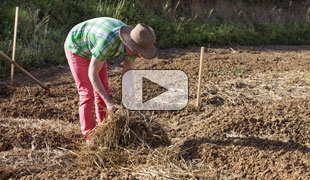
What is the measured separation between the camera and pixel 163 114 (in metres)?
4.53

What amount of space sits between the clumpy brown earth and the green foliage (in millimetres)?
685

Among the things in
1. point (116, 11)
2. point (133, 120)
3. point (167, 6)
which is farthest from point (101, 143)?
point (167, 6)

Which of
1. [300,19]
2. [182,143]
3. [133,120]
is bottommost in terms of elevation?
[182,143]

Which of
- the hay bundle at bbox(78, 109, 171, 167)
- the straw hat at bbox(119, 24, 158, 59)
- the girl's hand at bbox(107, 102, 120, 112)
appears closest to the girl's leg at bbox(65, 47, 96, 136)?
the hay bundle at bbox(78, 109, 171, 167)

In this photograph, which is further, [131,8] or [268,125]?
[131,8]

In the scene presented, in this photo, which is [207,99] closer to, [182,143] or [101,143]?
[182,143]

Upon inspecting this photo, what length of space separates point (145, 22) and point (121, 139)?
497cm

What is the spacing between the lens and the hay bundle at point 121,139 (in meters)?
3.17

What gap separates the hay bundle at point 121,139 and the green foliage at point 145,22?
349 cm

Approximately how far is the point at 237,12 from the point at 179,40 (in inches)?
98.5
